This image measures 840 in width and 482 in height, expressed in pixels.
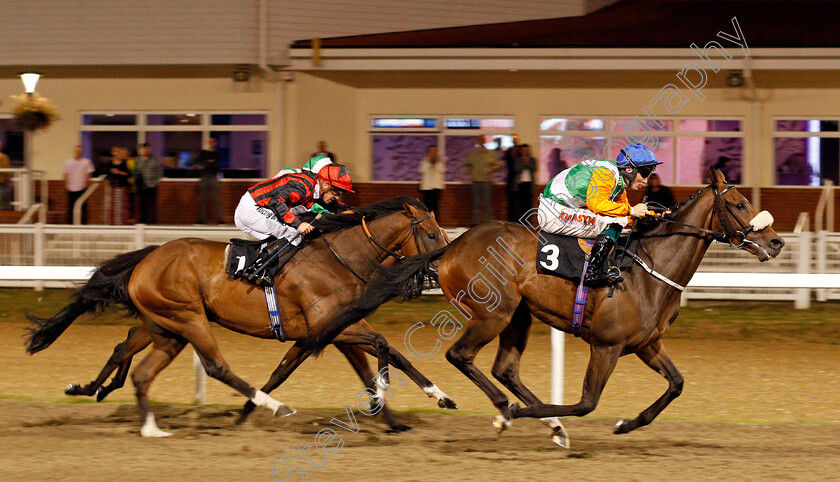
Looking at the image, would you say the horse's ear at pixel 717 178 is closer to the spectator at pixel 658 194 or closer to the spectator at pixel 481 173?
the spectator at pixel 658 194

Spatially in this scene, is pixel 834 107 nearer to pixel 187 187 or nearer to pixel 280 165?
pixel 280 165

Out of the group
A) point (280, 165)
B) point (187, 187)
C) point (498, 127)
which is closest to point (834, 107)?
point (498, 127)

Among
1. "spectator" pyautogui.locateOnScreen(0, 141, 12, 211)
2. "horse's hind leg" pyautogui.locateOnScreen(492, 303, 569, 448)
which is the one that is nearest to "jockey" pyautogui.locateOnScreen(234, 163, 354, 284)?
"horse's hind leg" pyautogui.locateOnScreen(492, 303, 569, 448)

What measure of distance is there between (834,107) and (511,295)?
11126 mm

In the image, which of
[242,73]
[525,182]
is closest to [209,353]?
Result: [525,182]

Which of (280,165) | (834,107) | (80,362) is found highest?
(834,107)

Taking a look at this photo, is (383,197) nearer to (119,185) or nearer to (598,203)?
(119,185)

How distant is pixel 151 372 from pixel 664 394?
2896mm

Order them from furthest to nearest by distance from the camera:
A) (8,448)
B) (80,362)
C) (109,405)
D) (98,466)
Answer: (80,362) → (109,405) → (8,448) → (98,466)

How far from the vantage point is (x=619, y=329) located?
5211mm

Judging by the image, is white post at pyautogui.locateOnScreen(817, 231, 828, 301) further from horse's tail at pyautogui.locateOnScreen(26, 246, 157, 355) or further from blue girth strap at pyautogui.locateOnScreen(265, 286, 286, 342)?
horse's tail at pyautogui.locateOnScreen(26, 246, 157, 355)

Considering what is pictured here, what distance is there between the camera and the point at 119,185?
13.5 m

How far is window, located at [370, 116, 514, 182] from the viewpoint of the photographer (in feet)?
50.9

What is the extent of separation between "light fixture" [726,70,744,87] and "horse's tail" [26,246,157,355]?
34.9ft
